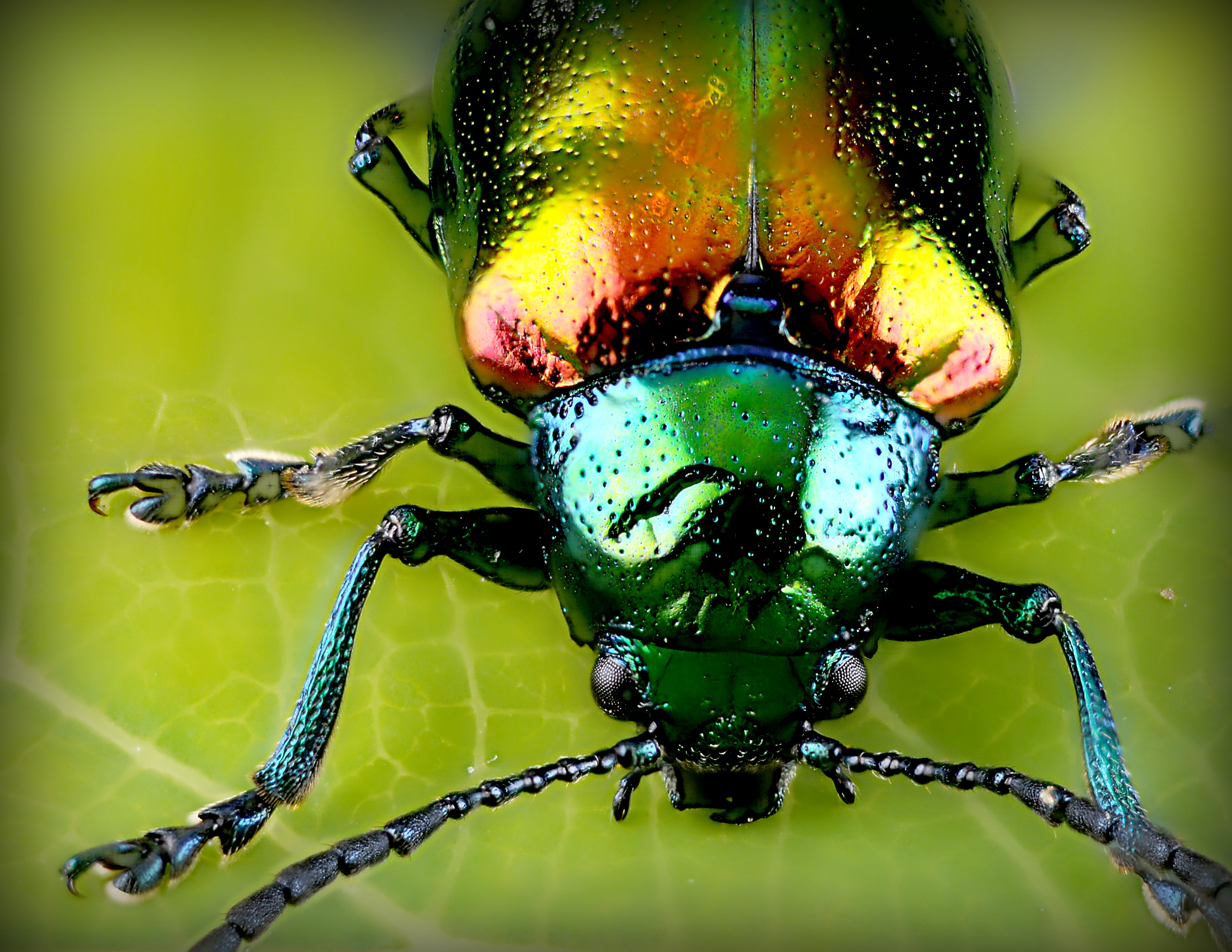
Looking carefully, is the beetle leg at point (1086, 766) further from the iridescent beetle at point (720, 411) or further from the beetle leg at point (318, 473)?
the beetle leg at point (318, 473)

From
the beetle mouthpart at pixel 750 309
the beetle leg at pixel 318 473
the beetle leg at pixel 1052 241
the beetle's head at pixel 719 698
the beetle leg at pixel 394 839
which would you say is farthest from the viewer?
the beetle leg at pixel 1052 241

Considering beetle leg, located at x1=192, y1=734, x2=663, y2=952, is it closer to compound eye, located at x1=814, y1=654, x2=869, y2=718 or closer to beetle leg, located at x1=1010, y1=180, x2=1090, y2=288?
compound eye, located at x1=814, y1=654, x2=869, y2=718

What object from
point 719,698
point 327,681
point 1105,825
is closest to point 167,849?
point 327,681

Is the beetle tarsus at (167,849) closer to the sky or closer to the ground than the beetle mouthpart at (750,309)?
closer to the ground

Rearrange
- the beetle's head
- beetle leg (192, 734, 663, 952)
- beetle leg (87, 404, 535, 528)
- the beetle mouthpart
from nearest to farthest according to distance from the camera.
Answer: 1. beetle leg (192, 734, 663, 952)
2. the beetle's head
3. the beetle mouthpart
4. beetle leg (87, 404, 535, 528)

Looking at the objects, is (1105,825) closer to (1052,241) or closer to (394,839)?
(394,839)

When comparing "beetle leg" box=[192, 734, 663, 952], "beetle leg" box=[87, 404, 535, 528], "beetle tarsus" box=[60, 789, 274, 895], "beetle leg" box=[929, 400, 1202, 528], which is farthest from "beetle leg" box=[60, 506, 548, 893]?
"beetle leg" box=[929, 400, 1202, 528]

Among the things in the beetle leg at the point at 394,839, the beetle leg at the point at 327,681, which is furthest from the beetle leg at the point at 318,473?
the beetle leg at the point at 394,839
